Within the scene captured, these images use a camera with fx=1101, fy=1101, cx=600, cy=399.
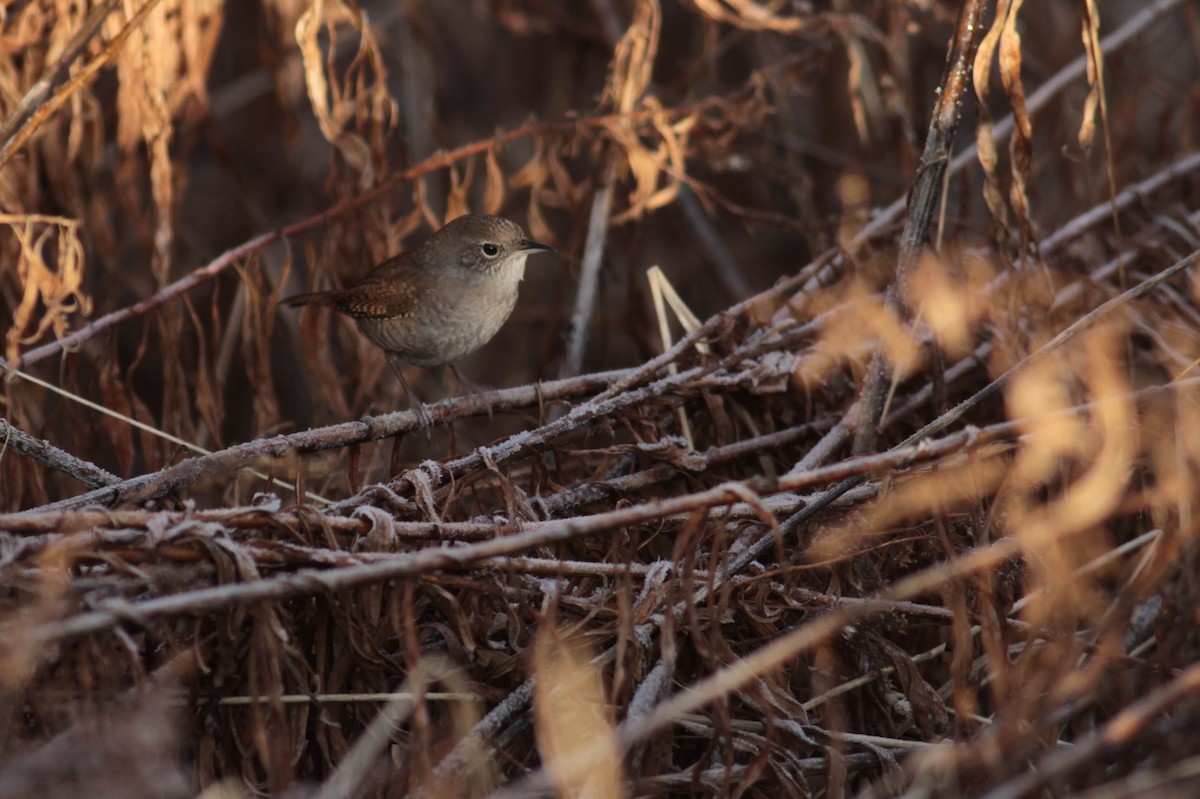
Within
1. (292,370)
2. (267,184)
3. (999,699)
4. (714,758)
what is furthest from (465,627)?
(267,184)

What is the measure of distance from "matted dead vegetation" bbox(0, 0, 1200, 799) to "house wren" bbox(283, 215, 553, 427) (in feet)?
0.45

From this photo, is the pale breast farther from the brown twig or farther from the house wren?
the brown twig

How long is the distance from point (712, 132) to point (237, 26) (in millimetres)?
3146

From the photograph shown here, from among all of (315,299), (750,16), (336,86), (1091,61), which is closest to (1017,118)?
(1091,61)

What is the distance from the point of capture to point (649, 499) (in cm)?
288

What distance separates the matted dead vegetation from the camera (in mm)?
1899

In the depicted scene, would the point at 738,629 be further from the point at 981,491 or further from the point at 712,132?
the point at 712,132

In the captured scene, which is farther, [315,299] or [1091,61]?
[315,299]

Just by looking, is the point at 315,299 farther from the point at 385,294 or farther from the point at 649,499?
the point at 649,499

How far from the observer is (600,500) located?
2.78 metres

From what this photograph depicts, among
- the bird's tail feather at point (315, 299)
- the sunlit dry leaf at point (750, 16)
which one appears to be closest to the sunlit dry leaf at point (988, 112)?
the sunlit dry leaf at point (750, 16)

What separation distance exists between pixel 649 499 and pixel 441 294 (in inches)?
59.6

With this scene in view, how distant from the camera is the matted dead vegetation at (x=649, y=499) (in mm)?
1899

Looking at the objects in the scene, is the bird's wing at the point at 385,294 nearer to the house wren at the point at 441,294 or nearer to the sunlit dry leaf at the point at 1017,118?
the house wren at the point at 441,294
